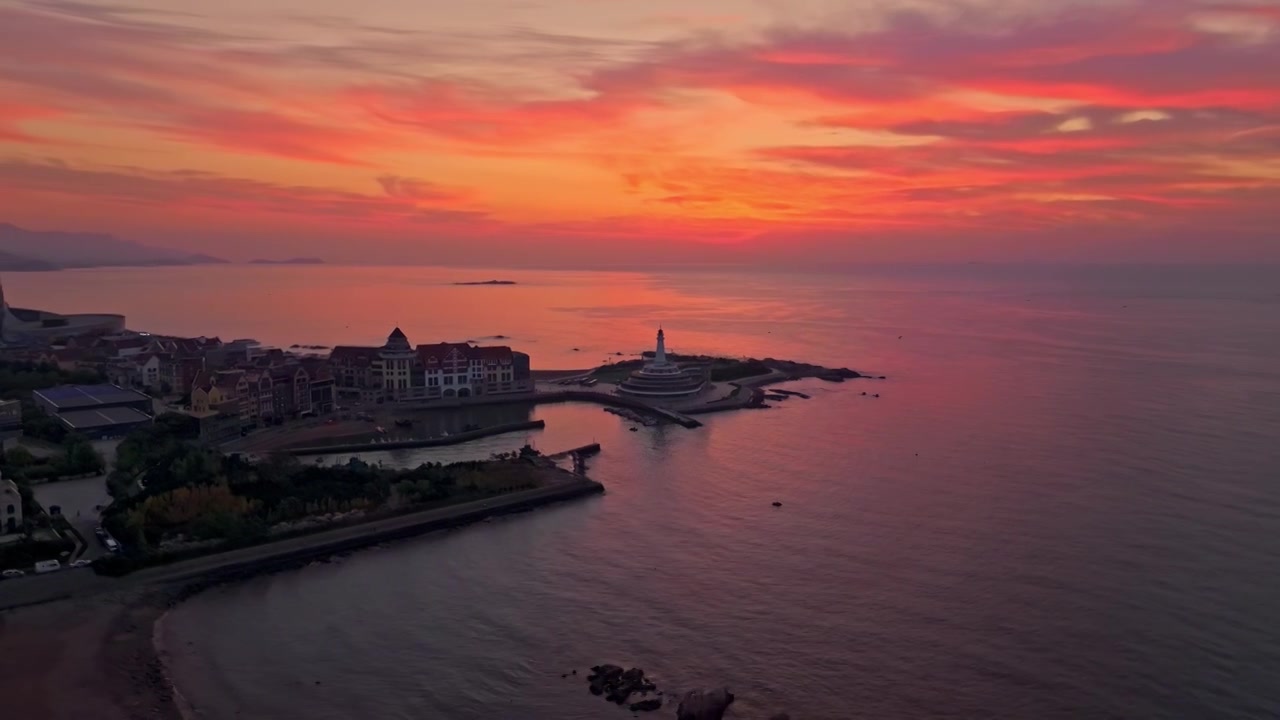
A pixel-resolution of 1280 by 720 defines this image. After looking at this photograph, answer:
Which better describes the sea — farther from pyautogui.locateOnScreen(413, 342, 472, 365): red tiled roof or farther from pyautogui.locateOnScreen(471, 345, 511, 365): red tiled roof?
pyautogui.locateOnScreen(413, 342, 472, 365): red tiled roof

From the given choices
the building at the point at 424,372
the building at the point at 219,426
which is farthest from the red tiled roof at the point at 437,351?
the building at the point at 219,426

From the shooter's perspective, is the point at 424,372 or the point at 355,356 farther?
the point at 355,356

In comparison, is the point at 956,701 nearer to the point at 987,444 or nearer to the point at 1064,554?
the point at 1064,554

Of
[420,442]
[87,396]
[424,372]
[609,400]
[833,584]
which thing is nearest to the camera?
[833,584]

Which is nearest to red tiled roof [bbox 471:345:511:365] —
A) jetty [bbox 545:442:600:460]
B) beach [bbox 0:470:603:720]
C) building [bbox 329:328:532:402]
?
building [bbox 329:328:532:402]

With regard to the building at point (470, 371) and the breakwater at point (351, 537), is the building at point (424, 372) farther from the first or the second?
the breakwater at point (351, 537)

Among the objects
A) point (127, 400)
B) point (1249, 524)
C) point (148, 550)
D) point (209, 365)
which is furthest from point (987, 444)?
point (209, 365)

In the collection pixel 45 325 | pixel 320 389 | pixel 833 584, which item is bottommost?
pixel 833 584

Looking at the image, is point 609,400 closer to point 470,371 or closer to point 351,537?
point 470,371

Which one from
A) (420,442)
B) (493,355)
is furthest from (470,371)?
(420,442)
